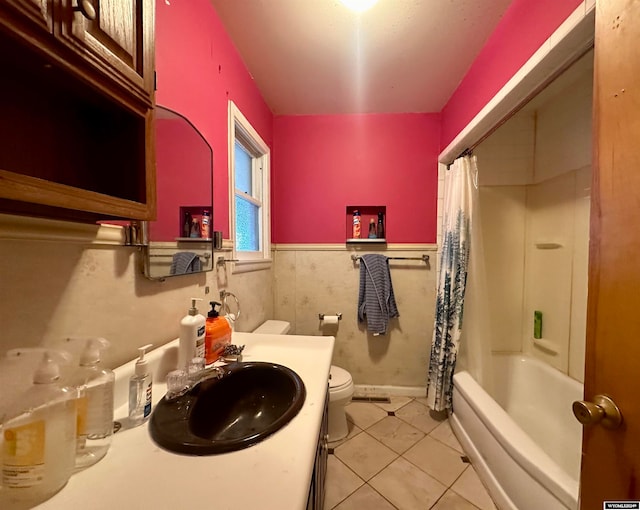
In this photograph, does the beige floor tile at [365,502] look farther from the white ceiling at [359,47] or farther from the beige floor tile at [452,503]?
the white ceiling at [359,47]

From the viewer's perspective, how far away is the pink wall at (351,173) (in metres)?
2.22

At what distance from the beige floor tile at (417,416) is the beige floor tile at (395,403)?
0.04 meters

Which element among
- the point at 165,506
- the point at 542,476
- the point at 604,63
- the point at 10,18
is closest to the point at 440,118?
the point at 604,63

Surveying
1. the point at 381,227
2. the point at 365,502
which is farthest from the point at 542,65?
the point at 365,502

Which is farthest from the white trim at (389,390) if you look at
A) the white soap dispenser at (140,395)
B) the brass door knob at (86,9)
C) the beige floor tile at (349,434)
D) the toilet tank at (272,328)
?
the brass door knob at (86,9)

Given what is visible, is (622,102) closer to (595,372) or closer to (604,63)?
(604,63)

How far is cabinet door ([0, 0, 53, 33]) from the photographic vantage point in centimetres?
32

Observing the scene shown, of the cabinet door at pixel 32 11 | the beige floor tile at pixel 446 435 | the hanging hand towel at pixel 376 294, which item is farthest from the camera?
the hanging hand towel at pixel 376 294

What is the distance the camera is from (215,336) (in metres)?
0.99

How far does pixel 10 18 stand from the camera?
1.07ft

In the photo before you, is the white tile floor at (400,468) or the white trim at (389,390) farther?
the white trim at (389,390)

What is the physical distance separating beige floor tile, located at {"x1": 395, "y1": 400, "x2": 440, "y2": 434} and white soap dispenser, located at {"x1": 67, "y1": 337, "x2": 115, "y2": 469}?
6.32ft

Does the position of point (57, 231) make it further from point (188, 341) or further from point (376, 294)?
point (376, 294)

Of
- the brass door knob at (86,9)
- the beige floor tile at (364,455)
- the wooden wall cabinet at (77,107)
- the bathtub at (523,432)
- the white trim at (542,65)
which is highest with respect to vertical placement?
the white trim at (542,65)
